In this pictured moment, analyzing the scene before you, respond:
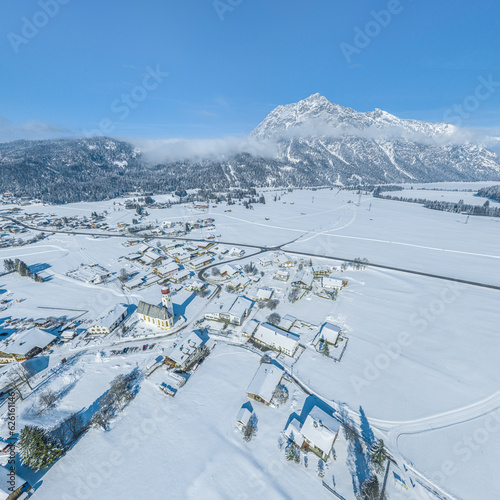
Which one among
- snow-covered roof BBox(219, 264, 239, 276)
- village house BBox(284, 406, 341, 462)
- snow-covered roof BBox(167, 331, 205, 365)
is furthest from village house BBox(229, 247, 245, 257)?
village house BBox(284, 406, 341, 462)

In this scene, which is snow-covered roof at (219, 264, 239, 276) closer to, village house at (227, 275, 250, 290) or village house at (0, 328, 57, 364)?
village house at (227, 275, 250, 290)

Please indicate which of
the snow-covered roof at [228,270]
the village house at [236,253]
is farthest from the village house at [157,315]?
the village house at [236,253]

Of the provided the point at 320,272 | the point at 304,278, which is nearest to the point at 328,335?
the point at 304,278

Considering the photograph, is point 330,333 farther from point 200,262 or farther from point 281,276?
point 200,262

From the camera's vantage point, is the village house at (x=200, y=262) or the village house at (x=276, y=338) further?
the village house at (x=200, y=262)

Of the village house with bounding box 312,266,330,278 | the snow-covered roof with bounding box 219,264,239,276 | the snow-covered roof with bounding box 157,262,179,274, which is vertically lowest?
the village house with bounding box 312,266,330,278

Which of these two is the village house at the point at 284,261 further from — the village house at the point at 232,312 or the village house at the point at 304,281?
the village house at the point at 232,312

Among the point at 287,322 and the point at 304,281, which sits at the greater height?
the point at 304,281
